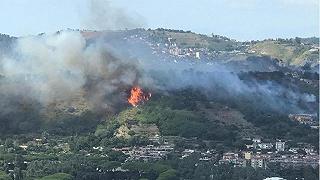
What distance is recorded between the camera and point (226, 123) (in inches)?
2682

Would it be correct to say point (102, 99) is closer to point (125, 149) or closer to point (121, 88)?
point (121, 88)

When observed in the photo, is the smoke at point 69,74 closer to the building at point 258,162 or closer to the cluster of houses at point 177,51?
the building at point 258,162

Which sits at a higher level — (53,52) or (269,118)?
(53,52)

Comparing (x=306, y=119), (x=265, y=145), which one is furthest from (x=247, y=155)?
(x=306, y=119)

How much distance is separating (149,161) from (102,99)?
17.1m

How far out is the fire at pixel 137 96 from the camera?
70.3m

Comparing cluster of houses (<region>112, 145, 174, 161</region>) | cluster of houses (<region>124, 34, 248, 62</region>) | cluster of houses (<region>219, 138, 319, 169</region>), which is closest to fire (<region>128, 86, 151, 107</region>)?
cluster of houses (<region>112, 145, 174, 161</region>)

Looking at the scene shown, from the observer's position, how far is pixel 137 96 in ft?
233

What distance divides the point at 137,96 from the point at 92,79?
4.36 m

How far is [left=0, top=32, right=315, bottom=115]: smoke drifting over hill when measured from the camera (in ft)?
231

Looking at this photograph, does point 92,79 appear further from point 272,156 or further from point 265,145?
point 272,156

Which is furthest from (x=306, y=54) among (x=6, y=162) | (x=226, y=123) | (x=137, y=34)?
(x=6, y=162)

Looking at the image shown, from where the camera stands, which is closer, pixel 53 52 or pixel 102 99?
pixel 102 99

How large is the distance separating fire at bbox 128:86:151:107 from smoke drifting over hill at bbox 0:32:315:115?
1.96 feet
